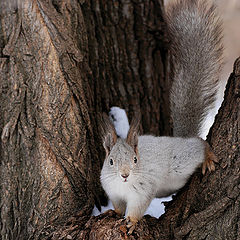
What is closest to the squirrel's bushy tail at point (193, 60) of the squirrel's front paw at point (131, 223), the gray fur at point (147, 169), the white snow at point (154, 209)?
the gray fur at point (147, 169)

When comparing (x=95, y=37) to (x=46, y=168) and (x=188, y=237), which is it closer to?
(x=46, y=168)

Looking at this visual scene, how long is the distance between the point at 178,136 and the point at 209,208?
0.60m

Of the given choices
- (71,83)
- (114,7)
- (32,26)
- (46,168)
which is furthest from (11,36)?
(114,7)

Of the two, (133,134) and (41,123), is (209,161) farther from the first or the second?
(41,123)

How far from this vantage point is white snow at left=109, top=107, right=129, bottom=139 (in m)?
2.10

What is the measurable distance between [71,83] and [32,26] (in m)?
0.32

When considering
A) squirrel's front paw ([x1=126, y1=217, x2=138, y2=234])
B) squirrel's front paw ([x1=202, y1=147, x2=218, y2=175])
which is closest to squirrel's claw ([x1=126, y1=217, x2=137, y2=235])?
squirrel's front paw ([x1=126, y1=217, x2=138, y2=234])

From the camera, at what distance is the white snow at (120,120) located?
210 centimetres

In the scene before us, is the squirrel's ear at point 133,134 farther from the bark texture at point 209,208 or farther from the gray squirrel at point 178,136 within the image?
the bark texture at point 209,208

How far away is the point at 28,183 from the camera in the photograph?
1.74 metres

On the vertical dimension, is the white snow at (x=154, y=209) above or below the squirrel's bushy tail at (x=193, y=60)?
below

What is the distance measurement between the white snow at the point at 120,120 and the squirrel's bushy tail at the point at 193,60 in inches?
12.6

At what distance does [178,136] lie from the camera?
1.94 m

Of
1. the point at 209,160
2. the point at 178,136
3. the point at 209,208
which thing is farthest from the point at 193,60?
the point at 209,208
